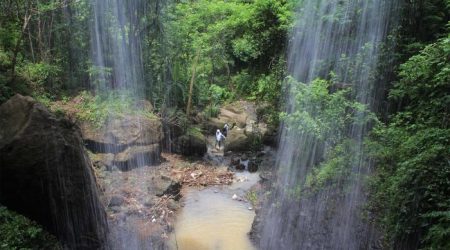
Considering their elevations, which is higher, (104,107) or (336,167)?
(104,107)

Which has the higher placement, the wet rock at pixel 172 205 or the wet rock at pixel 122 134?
the wet rock at pixel 122 134

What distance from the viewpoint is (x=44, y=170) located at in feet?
24.4

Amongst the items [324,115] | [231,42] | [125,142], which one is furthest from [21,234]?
[231,42]

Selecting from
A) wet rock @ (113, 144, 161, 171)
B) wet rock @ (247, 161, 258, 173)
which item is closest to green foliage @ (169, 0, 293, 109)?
wet rock @ (247, 161, 258, 173)

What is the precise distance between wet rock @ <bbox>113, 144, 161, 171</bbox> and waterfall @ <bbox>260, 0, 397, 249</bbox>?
5995mm

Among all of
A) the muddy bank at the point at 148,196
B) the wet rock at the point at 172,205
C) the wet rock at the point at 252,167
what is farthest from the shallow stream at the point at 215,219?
the wet rock at the point at 252,167

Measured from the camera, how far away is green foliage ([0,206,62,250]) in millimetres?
6543

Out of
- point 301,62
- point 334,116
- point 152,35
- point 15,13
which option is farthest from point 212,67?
point 334,116

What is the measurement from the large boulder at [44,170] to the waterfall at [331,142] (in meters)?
5.19

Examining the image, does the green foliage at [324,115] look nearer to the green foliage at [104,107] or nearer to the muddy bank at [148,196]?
the muddy bank at [148,196]

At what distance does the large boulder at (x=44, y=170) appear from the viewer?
7.33 m

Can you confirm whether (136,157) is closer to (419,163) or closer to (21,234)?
(21,234)

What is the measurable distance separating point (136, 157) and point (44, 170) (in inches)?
285

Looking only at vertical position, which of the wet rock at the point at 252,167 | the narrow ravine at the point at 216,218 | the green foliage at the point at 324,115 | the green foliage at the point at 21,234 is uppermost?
the green foliage at the point at 324,115
